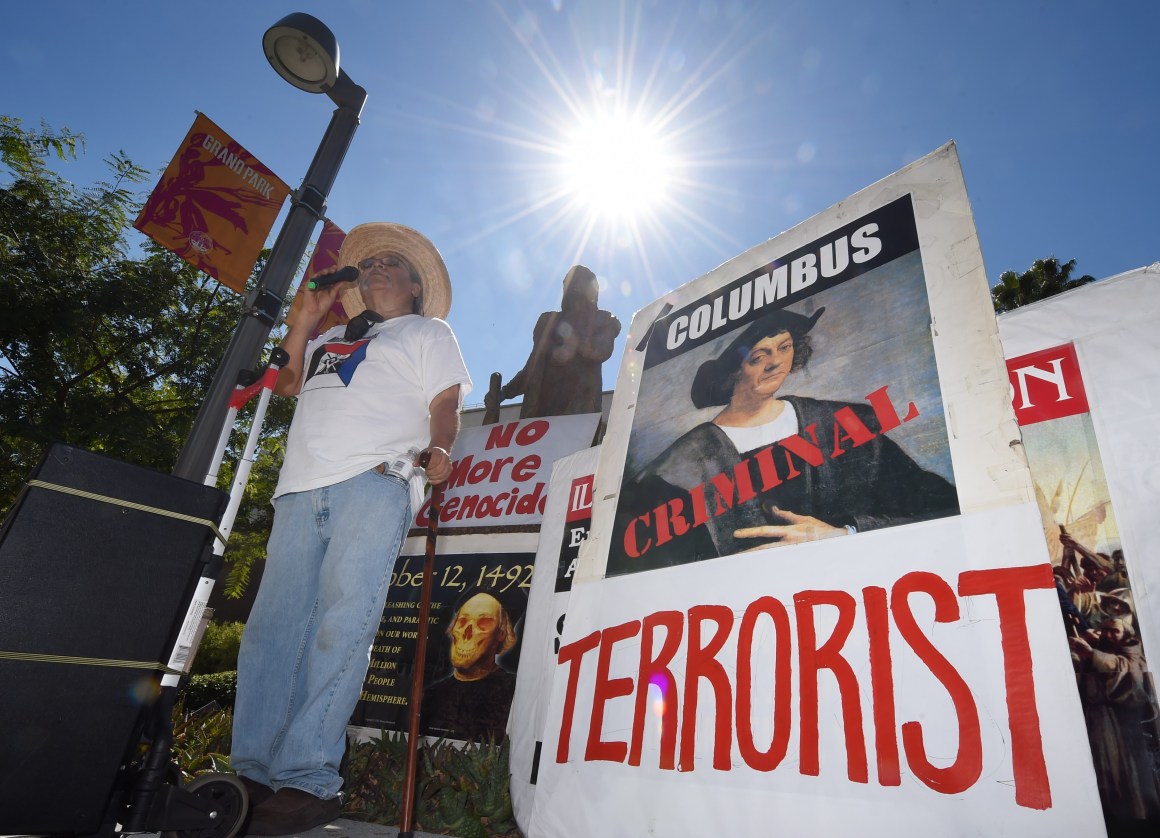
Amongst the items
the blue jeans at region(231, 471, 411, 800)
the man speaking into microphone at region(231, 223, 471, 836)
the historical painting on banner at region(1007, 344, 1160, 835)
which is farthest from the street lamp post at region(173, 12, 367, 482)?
the historical painting on banner at region(1007, 344, 1160, 835)

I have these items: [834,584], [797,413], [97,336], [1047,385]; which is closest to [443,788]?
[834,584]

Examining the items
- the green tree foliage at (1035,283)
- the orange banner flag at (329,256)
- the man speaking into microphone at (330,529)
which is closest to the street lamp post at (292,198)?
the man speaking into microphone at (330,529)

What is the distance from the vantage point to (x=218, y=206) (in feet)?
11.3

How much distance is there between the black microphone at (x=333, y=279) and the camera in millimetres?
2182

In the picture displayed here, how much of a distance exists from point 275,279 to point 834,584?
2.06 metres

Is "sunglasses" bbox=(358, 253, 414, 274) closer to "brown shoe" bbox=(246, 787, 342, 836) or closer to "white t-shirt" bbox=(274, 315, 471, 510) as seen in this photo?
"white t-shirt" bbox=(274, 315, 471, 510)

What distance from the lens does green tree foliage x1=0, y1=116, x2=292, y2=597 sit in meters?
5.13

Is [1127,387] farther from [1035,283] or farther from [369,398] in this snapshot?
[1035,283]

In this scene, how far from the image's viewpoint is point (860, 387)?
1.43 meters

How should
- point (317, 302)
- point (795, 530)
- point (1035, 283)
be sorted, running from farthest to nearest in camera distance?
point (1035, 283) → point (317, 302) → point (795, 530)

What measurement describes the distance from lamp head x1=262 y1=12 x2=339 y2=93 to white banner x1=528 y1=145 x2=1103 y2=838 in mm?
1861

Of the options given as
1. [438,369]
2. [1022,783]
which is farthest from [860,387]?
[438,369]

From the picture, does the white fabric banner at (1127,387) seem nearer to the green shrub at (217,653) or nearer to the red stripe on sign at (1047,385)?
the red stripe on sign at (1047,385)

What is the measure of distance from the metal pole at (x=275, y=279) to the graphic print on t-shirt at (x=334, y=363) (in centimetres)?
19
